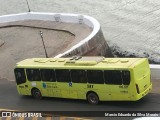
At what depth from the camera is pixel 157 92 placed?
2038cm

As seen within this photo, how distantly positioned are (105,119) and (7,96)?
25.2 feet

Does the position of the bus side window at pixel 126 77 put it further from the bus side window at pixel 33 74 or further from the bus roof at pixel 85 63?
the bus side window at pixel 33 74

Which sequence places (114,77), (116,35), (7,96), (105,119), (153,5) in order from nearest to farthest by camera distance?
1. (105,119)
2. (114,77)
3. (7,96)
4. (116,35)
5. (153,5)

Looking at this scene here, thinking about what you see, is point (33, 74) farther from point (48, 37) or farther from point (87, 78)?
point (48, 37)

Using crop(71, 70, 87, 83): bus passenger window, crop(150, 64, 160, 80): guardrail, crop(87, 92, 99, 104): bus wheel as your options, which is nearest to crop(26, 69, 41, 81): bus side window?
crop(71, 70, 87, 83): bus passenger window

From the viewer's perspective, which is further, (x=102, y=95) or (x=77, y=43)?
(x=77, y=43)

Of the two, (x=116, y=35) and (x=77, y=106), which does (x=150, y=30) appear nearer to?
(x=116, y=35)

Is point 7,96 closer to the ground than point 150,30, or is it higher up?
higher up

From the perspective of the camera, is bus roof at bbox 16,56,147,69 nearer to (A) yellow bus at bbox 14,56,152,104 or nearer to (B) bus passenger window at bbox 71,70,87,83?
(A) yellow bus at bbox 14,56,152,104

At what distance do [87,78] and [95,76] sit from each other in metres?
0.49

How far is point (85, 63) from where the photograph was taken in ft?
64.2

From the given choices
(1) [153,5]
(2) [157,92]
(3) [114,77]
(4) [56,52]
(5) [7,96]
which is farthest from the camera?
(1) [153,5]

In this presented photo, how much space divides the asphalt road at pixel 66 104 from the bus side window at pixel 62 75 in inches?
50.4

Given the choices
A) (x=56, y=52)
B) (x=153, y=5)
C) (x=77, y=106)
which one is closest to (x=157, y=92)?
(x=77, y=106)
